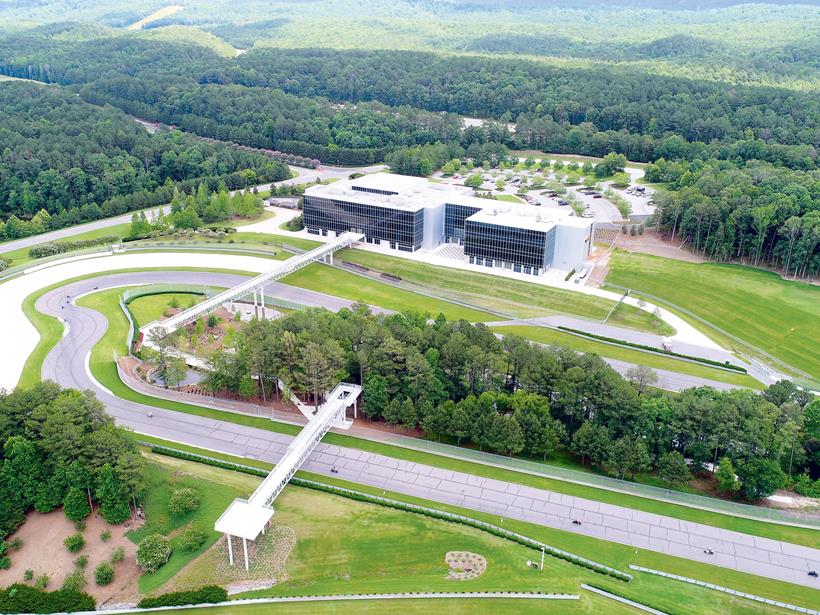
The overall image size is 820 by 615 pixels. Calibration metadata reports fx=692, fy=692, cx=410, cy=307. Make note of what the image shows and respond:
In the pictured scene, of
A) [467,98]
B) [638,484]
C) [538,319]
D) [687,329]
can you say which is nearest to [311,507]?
[638,484]

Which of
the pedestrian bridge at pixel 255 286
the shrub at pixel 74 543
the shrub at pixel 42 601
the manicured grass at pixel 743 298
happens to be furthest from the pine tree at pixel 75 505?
the manicured grass at pixel 743 298

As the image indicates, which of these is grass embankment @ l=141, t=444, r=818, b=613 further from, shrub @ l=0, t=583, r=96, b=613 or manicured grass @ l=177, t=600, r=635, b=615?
shrub @ l=0, t=583, r=96, b=613

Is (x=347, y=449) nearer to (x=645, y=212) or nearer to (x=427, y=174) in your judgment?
(x=645, y=212)

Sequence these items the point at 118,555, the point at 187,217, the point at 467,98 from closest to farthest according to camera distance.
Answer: the point at 118,555 → the point at 187,217 → the point at 467,98

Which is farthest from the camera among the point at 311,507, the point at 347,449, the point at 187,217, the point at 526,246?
the point at 187,217

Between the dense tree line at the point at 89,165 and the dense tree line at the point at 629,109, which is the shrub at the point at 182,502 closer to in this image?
the dense tree line at the point at 89,165

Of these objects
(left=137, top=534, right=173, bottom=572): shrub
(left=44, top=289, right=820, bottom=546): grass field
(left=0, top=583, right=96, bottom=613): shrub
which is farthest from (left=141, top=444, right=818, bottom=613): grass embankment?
(left=0, top=583, right=96, bottom=613): shrub
